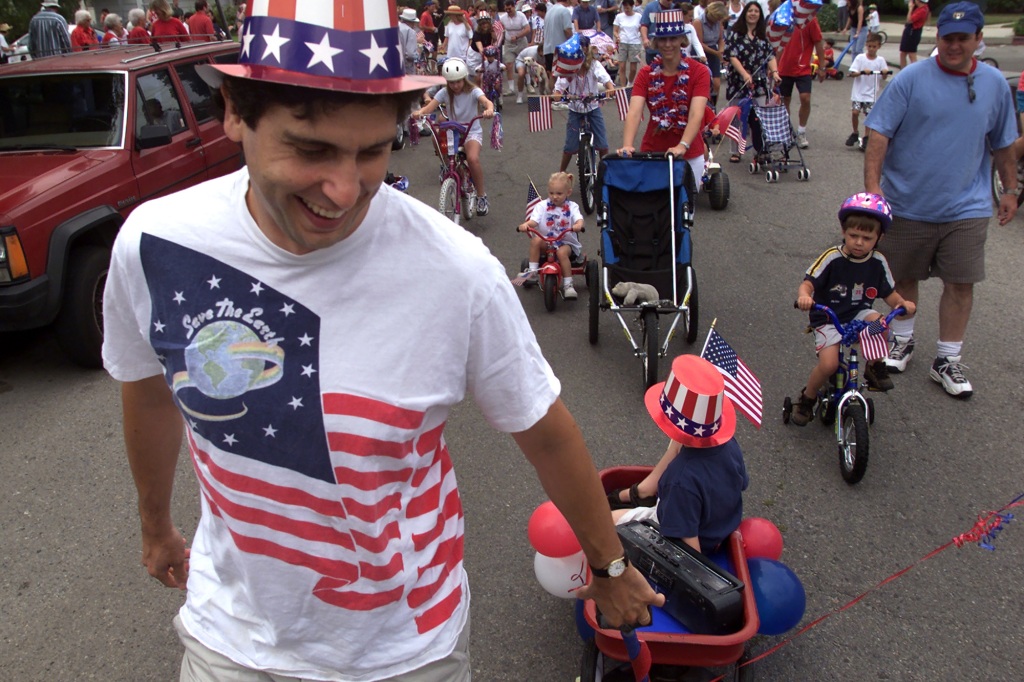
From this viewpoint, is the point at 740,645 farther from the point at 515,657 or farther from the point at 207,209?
the point at 207,209

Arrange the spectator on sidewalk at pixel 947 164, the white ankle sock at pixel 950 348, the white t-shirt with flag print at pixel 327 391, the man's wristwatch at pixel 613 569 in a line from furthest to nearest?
the white ankle sock at pixel 950 348
the spectator on sidewalk at pixel 947 164
the man's wristwatch at pixel 613 569
the white t-shirt with flag print at pixel 327 391

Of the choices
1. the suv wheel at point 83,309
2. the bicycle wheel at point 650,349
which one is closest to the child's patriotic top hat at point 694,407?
the bicycle wheel at point 650,349

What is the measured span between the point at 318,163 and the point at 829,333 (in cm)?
381

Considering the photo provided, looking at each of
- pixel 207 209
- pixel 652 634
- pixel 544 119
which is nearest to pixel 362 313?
pixel 207 209

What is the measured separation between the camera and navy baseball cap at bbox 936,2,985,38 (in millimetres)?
4910

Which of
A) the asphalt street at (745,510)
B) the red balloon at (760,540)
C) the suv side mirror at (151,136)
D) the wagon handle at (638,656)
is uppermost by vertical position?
the suv side mirror at (151,136)

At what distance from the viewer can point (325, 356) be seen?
1.60 meters

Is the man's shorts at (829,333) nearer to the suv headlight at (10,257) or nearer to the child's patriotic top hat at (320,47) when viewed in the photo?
the child's patriotic top hat at (320,47)

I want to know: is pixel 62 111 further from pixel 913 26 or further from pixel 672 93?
pixel 913 26

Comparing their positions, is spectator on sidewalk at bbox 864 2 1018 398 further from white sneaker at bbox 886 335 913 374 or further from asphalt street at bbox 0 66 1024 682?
asphalt street at bbox 0 66 1024 682

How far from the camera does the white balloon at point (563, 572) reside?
3.29 m

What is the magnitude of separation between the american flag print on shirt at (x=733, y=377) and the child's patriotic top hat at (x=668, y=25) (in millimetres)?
3993

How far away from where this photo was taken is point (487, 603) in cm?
379

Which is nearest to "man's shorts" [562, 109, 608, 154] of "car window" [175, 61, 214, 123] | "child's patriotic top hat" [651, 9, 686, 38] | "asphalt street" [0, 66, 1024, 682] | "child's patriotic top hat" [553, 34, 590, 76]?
"child's patriotic top hat" [553, 34, 590, 76]
